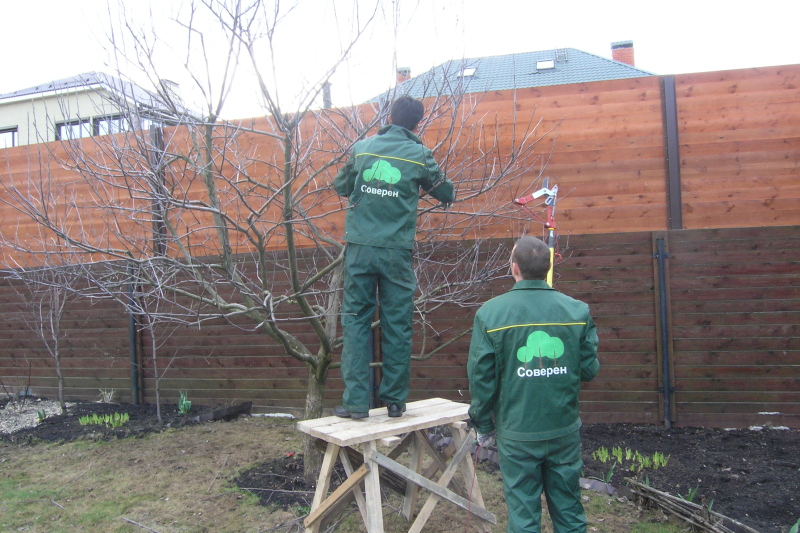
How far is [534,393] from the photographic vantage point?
7.89ft

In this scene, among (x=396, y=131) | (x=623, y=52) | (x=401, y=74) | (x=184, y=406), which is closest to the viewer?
(x=396, y=131)

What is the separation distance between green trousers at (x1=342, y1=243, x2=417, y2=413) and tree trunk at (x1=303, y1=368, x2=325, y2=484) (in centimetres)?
95

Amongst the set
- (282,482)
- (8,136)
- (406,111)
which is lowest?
(282,482)

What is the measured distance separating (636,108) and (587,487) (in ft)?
11.4

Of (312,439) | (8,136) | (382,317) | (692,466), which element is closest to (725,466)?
(692,466)

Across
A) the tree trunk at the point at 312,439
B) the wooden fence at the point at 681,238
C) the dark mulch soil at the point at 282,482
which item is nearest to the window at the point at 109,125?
the tree trunk at the point at 312,439

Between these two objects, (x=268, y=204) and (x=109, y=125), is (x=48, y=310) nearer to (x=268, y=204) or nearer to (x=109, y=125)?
(x=109, y=125)

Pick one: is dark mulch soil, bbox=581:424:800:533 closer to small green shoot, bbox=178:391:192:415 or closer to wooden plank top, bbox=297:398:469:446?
wooden plank top, bbox=297:398:469:446

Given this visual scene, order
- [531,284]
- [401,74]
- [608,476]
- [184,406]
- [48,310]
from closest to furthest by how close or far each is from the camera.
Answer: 1. [531,284]
2. [608,476]
3. [401,74]
4. [184,406]
5. [48,310]

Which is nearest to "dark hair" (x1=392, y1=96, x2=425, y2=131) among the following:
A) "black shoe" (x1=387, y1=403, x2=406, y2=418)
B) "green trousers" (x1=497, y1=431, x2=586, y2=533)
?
"black shoe" (x1=387, y1=403, x2=406, y2=418)

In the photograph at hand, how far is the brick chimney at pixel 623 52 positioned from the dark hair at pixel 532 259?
72.2ft

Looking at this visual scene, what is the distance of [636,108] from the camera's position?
5246 mm

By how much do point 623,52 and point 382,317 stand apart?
22129 millimetres

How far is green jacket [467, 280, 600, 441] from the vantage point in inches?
94.4
